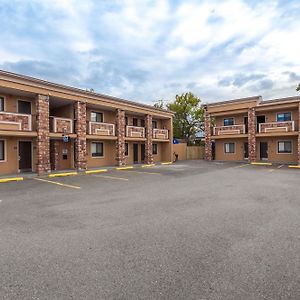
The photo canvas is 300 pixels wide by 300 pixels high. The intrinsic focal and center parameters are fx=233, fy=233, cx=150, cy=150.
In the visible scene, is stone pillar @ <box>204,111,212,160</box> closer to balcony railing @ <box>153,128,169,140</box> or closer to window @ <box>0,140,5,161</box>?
balcony railing @ <box>153,128,169,140</box>

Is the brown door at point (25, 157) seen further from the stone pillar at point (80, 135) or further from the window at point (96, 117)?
the window at point (96, 117)

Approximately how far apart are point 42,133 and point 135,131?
29.6ft

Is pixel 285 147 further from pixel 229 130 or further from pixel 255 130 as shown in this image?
→ pixel 229 130

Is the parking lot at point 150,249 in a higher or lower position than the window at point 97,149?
lower


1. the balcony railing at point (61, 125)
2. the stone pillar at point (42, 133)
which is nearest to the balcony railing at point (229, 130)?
the balcony railing at point (61, 125)

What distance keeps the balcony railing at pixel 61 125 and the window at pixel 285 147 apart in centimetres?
2088

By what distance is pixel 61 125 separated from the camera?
655 inches

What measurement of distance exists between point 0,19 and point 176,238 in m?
13.3

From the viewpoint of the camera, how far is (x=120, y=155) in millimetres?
20344

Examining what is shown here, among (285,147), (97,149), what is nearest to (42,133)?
(97,149)

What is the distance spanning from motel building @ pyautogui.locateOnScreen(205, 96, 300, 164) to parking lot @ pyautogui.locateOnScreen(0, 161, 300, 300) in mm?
17683

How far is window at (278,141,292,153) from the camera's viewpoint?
2398 cm

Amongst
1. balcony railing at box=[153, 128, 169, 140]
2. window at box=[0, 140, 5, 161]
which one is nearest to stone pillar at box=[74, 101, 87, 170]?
window at box=[0, 140, 5, 161]

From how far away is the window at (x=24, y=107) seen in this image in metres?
15.8
